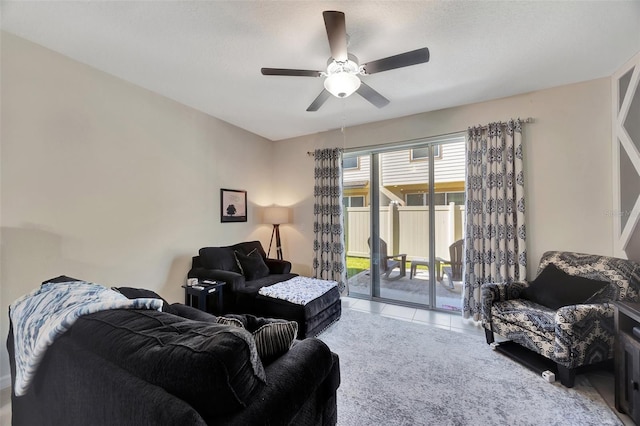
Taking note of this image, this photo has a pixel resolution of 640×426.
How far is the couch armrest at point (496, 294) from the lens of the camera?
8.16 feet

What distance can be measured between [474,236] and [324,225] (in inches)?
82.7

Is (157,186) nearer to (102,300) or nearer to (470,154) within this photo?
(102,300)

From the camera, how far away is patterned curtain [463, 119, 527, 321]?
9.30 ft

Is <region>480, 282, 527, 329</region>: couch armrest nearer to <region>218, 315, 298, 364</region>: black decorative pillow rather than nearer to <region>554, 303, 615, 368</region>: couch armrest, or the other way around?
<region>554, 303, 615, 368</region>: couch armrest

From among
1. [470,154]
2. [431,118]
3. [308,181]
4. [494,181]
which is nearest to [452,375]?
[494,181]

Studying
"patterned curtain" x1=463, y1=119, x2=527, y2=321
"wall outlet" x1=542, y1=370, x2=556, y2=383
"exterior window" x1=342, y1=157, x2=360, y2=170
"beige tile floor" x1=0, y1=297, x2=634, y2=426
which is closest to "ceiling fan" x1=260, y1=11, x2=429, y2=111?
"patterned curtain" x1=463, y1=119, x2=527, y2=321

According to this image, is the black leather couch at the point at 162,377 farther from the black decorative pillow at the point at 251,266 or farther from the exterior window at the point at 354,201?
the exterior window at the point at 354,201

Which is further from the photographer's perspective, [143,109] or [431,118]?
[431,118]

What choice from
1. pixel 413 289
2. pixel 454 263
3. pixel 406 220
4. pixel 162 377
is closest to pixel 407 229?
pixel 406 220

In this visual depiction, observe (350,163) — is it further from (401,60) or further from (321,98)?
(401,60)

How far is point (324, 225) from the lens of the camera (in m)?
4.11

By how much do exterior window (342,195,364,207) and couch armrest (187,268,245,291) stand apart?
2.03 meters

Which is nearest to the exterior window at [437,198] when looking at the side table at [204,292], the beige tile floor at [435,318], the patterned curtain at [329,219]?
the patterned curtain at [329,219]

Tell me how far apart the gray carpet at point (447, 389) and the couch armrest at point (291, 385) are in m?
0.74
